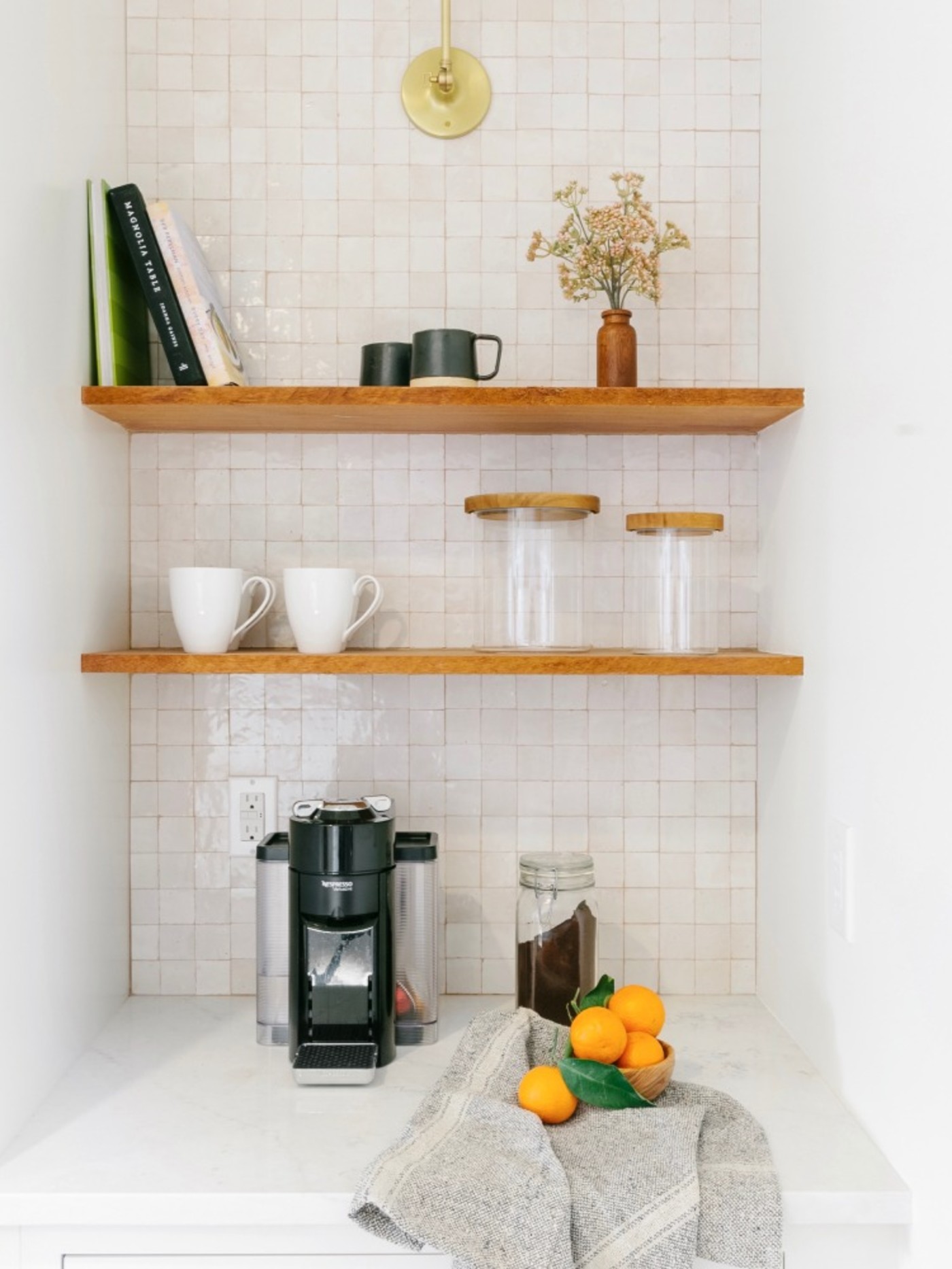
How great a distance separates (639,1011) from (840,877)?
0.92 ft

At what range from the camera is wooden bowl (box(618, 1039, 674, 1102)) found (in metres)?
1.27

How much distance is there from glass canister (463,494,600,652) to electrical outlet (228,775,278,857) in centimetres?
42

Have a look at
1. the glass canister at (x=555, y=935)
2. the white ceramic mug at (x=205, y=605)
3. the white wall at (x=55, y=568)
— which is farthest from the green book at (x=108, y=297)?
the glass canister at (x=555, y=935)

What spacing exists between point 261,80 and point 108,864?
45.2 inches

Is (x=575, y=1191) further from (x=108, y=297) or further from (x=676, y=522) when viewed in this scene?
(x=108, y=297)

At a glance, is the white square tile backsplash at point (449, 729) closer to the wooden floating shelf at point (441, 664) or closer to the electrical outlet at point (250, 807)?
the electrical outlet at point (250, 807)

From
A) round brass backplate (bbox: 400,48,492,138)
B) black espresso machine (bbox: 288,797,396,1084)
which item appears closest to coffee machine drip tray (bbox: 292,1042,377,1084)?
black espresso machine (bbox: 288,797,396,1084)

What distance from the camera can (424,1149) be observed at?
1128 millimetres

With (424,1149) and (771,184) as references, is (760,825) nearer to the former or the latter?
(424,1149)

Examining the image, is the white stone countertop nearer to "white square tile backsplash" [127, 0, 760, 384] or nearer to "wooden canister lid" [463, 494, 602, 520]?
"wooden canister lid" [463, 494, 602, 520]

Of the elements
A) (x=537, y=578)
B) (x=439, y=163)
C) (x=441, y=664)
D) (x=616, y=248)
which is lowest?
(x=441, y=664)

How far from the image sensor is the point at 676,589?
1539 millimetres

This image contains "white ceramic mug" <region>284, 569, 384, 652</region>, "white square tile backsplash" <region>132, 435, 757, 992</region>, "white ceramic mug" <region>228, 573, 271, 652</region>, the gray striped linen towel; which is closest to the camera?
the gray striped linen towel

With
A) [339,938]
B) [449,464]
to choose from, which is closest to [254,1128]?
[339,938]
